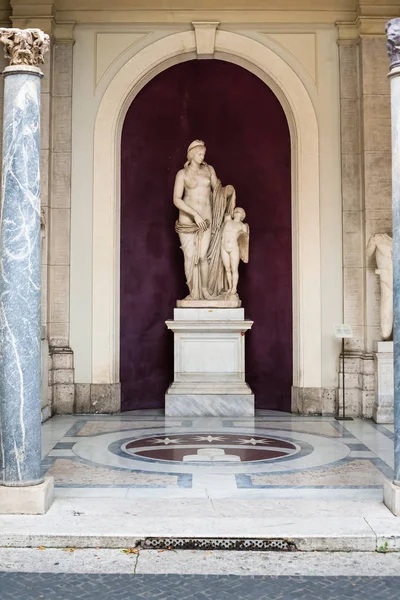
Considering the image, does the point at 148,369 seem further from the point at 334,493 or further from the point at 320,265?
the point at 334,493

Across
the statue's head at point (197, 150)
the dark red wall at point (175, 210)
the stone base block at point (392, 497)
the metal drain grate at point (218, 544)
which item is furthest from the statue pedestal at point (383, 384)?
the metal drain grate at point (218, 544)

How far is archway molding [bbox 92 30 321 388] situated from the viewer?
11367 mm

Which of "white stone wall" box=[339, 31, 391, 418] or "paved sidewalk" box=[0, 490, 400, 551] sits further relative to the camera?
"white stone wall" box=[339, 31, 391, 418]

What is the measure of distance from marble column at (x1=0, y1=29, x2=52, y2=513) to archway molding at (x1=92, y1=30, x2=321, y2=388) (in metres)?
5.41

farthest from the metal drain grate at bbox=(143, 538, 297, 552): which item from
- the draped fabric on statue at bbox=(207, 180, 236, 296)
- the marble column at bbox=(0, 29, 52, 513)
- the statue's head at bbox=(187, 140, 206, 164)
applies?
the statue's head at bbox=(187, 140, 206, 164)

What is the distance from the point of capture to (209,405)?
10.7m

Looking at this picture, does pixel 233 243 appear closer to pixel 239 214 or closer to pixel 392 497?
pixel 239 214

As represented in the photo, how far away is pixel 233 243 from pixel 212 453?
392 cm

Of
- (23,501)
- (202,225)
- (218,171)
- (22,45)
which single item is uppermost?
(218,171)

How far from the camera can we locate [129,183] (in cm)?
1188

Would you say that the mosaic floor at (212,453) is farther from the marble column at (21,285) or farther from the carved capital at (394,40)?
the carved capital at (394,40)

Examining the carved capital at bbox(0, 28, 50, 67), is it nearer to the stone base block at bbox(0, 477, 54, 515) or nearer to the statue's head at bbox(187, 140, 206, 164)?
the stone base block at bbox(0, 477, 54, 515)

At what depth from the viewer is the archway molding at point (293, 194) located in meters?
11.4

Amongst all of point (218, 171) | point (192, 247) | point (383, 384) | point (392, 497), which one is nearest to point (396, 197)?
point (392, 497)
